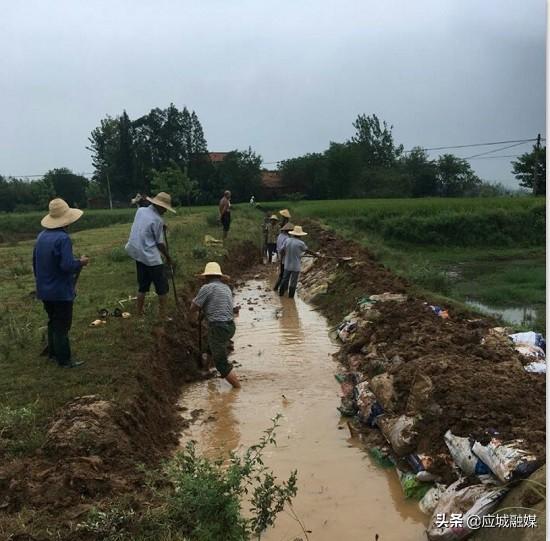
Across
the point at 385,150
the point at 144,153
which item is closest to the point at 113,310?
the point at 144,153

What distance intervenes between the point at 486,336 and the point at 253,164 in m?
47.5

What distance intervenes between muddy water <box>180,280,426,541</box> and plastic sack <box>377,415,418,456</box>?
28 cm

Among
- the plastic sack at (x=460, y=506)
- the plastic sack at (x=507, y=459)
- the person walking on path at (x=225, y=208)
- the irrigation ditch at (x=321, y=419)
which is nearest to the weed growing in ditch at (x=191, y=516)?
the irrigation ditch at (x=321, y=419)

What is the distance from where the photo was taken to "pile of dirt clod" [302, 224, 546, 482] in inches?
174

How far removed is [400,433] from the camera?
5.08 metres

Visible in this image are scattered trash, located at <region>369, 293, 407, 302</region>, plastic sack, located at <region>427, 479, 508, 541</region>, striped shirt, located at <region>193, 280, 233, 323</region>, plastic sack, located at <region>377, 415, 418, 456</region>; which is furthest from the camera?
scattered trash, located at <region>369, 293, 407, 302</region>

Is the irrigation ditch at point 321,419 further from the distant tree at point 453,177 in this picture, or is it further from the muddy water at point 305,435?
the distant tree at point 453,177

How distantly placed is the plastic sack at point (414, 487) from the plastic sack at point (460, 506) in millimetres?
360

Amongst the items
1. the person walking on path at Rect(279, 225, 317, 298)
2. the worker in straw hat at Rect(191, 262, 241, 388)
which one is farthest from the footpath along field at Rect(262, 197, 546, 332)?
the worker in straw hat at Rect(191, 262, 241, 388)

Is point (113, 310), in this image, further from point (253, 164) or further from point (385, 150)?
point (385, 150)

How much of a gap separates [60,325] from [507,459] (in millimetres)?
4347

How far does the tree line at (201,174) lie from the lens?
53500 millimetres

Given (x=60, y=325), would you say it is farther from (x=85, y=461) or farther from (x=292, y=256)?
(x=292, y=256)

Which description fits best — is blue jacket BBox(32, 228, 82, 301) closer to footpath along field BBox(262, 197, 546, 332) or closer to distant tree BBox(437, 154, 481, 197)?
footpath along field BBox(262, 197, 546, 332)
